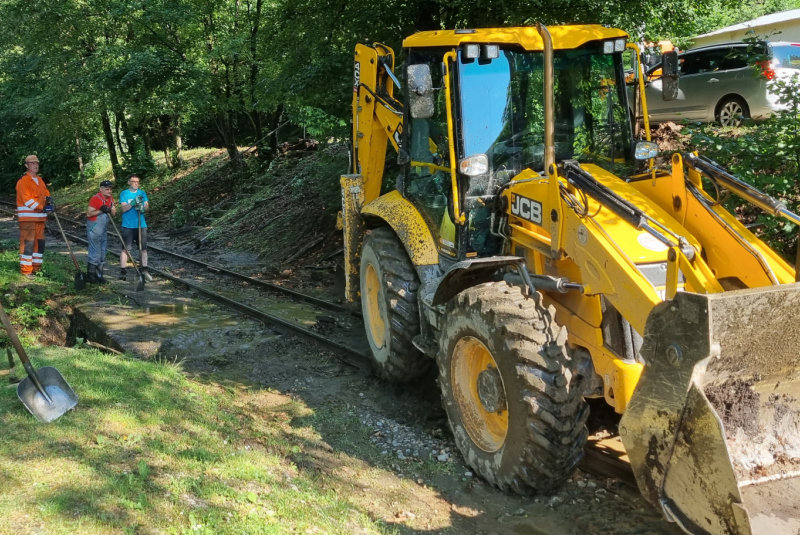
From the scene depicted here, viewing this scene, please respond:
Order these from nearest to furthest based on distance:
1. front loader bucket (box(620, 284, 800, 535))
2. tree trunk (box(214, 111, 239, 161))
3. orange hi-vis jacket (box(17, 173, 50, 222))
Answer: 1. front loader bucket (box(620, 284, 800, 535))
2. orange hi-vis jacket (box(17, 173, 50, 222))
3. tree trunk (box(214, 111, 239, 161))

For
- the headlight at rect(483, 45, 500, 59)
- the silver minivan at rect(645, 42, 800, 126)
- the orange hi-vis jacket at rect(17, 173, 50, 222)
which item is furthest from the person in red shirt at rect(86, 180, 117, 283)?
the silver minivan at rect(645, 42, 800, 126)

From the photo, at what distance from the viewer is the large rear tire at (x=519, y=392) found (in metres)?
4.16

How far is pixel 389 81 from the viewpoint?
24.3 ft

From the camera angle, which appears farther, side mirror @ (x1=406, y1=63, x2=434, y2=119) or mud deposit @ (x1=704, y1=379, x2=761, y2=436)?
side mirror @ (x1=406, y1=63, x2=434, y2=119)

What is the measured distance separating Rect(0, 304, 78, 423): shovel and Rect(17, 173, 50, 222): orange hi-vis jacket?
6792 millimetres

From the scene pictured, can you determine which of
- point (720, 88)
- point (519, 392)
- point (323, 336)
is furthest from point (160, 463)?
point (720, 88)

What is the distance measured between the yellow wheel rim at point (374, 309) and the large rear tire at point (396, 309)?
0.19 meters

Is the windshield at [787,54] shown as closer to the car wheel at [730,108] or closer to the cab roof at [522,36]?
the car wheel at [730,108]

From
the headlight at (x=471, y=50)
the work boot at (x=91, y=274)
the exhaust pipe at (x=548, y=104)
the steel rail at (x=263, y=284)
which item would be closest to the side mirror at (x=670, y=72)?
the exhaust pipe at (x=548, y=104)

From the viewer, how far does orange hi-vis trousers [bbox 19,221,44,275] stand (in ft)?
36.3

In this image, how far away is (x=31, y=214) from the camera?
11.1 m

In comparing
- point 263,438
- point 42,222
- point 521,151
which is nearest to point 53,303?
point 42,222

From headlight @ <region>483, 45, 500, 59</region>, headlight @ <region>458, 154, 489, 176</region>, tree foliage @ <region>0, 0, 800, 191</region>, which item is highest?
tree foliage @ <region>0, 0, 800, 191</region>

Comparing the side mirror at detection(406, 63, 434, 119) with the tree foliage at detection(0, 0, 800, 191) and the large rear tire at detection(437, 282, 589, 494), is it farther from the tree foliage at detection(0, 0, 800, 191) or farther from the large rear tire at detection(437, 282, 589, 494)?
the tree foliage at detection(0, 0, 800, 191)
